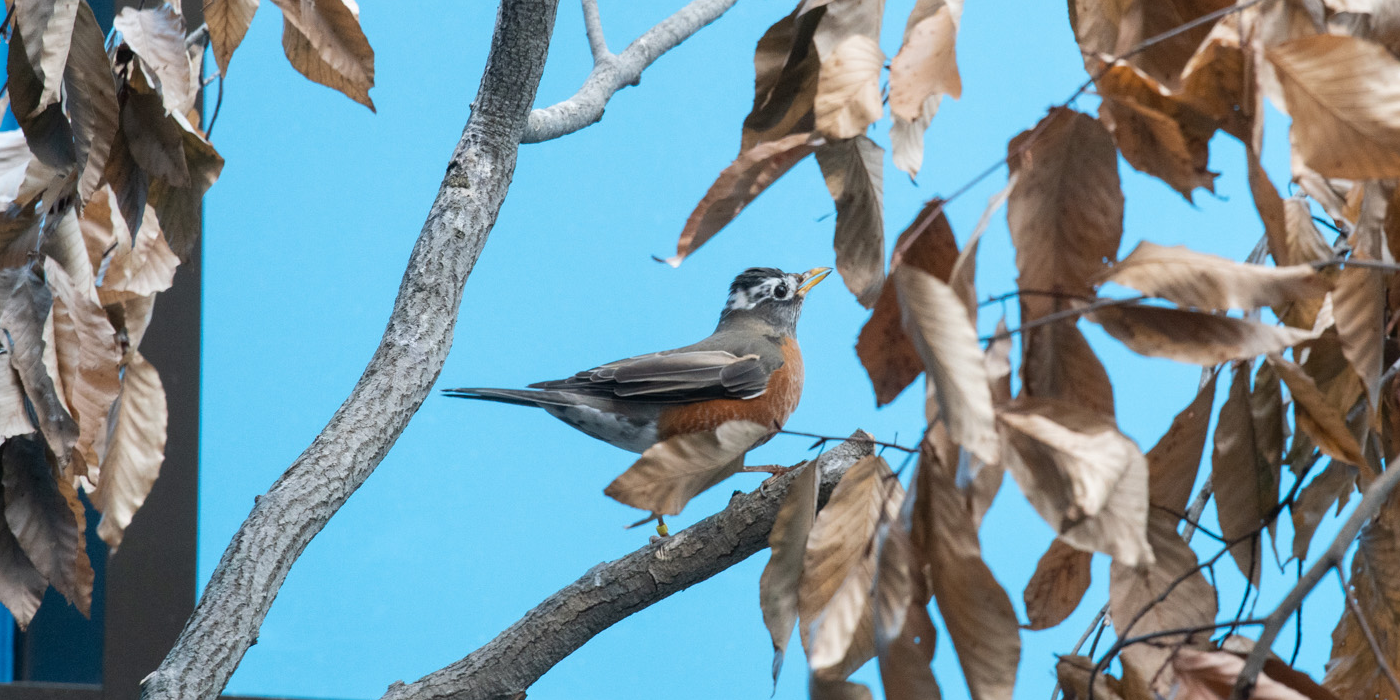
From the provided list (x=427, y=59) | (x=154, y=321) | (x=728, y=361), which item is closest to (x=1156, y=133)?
(x=728, y=361)

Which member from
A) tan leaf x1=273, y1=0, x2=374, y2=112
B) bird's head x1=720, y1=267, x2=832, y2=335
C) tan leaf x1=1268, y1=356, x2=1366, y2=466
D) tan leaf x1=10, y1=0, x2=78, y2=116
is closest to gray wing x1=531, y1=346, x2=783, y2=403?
bird's head x1=720, y1=267, x2=832, y2=335

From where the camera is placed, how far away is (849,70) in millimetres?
421

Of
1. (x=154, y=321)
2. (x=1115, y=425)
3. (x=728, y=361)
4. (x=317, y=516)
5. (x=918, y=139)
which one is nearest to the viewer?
(x=1115, y=425)

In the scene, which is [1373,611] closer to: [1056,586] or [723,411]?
[1056,586]

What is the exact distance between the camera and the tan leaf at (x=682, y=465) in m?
0.48

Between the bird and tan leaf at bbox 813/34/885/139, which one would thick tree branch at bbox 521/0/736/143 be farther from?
tan leaf at bbox 813/34/885/139

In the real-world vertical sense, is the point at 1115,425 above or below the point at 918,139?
below

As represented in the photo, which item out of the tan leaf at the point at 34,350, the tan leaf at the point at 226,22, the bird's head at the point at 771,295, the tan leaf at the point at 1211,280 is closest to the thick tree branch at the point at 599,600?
the tan leaf at the point at 34,350

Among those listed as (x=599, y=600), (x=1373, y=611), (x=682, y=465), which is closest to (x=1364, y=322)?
(x=1373, y=611)

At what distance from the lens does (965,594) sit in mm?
382

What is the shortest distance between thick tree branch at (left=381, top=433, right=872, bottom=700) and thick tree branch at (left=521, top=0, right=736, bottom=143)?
77 centimetres

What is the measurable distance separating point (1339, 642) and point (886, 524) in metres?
0.39

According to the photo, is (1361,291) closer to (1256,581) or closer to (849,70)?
(1256,581)

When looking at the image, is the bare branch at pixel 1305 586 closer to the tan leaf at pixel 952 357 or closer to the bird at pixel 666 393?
the tan leaf at pixel 952 357
